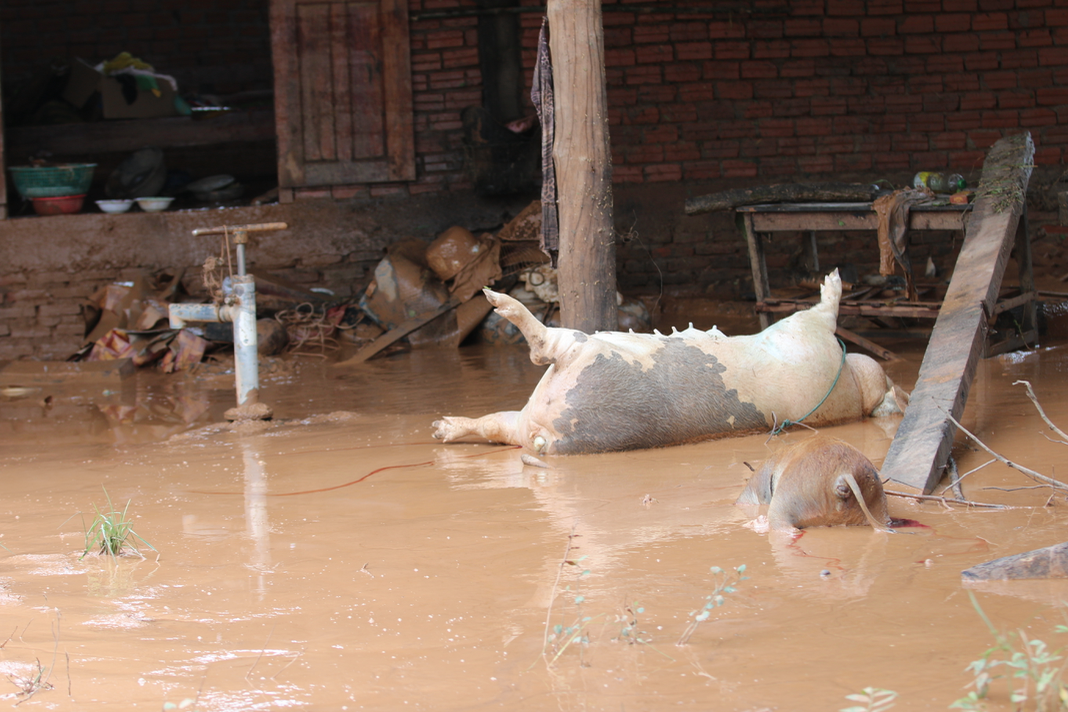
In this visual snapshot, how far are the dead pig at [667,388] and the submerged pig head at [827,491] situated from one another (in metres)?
1.22

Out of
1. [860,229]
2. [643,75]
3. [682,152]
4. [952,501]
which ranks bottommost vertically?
[952,501]

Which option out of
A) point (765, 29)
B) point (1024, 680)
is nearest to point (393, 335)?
point (765, 29)

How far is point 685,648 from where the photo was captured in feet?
6.58

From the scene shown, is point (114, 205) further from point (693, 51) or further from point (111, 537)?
point (111, 537)

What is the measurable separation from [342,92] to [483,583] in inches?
266

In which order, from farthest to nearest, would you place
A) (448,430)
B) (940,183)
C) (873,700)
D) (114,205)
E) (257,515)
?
(114,205)
(940,183)
(448,430)
(257,515)
(873,700)

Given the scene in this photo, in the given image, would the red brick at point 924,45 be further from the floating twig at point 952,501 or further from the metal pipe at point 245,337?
the floating twig at point 952,501

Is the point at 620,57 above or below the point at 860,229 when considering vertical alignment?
above

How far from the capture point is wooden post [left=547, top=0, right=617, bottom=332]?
192 inches

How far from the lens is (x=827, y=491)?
2.87m

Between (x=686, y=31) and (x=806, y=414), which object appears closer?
(x=806, y=414)

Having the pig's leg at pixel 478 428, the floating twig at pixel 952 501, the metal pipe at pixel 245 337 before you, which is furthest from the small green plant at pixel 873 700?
the metal pipe at pixel 245 337

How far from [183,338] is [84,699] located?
Result: 20.0ft

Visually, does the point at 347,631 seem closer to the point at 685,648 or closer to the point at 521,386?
the point at 685,648
